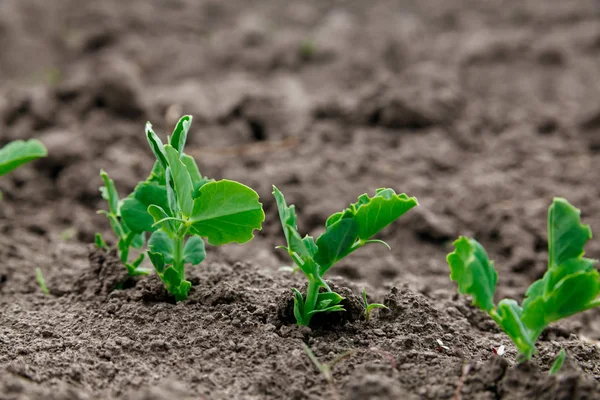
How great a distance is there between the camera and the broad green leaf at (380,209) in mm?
1714

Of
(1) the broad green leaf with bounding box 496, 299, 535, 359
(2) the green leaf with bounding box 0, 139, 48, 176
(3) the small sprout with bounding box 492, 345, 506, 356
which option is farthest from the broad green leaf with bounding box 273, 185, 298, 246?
(2) the green leaf with bounding box 0, 139, 48, 176

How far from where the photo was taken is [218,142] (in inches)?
163

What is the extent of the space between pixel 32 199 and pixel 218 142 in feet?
3.60

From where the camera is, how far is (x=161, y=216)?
1884 mm

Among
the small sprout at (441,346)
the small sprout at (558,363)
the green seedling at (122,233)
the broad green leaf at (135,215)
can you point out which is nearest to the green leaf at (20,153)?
the green seedling at (122,233)

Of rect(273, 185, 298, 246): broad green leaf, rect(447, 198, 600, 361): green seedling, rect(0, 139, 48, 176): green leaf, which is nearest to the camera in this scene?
rect(447, 198, 600, 361): green seedling

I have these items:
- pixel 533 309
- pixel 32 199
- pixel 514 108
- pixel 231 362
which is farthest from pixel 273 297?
pixel 514 108

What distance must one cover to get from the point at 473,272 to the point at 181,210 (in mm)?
738

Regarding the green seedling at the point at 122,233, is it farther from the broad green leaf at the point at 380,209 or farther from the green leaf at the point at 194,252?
the broad green leaf at the point at 380,209

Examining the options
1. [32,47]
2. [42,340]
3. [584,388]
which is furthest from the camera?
[32,47]

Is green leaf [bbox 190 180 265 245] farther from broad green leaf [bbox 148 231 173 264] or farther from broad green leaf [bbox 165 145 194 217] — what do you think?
broad green leaf [bbox 148 231 173 264]

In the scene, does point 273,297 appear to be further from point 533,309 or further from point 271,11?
point 271,11

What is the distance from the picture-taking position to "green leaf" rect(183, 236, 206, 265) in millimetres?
2000

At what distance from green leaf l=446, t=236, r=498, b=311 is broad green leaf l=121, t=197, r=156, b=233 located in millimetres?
841
